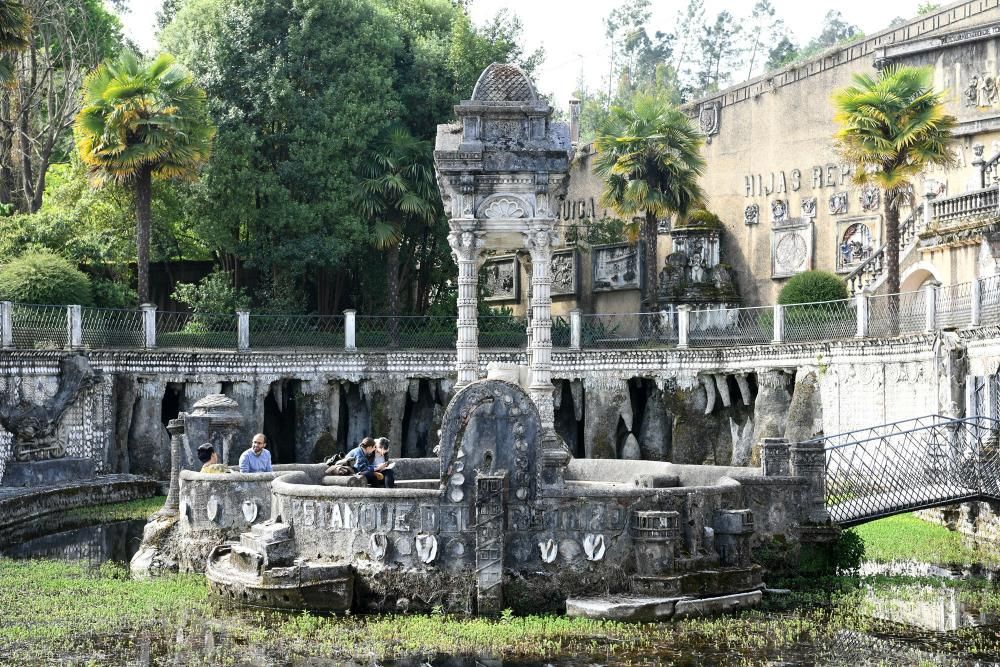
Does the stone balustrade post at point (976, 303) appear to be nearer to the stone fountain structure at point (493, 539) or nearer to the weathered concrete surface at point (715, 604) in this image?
the stone fountain structure at point (493, 539)

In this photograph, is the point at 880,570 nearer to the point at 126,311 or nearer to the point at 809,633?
the point at 809,633

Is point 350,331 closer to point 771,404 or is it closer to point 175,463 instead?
point 771,404

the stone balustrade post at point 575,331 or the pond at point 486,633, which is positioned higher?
the stone balustrade post at point 575,331

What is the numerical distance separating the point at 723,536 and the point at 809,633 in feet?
7.29

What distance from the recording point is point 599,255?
4366cm

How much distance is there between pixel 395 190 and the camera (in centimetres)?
3844

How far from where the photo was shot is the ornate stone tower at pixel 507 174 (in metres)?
21.2

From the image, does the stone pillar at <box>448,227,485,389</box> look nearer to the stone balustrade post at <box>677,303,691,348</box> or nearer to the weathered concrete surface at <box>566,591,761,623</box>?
the weathered concrete surface at <box>566,591,761,623</box>

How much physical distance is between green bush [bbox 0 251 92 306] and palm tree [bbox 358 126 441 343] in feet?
26.3

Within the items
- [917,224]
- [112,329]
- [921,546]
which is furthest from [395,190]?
[921,546]

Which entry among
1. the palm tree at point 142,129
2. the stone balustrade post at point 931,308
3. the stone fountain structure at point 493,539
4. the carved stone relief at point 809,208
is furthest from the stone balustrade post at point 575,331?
the stone fountain structure at point 493,539

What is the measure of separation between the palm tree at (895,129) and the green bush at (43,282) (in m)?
Answer: 18.7

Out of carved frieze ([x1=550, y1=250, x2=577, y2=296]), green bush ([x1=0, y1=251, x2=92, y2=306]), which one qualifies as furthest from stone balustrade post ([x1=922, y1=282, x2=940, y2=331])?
green bush ([x1=0, y1=251, x2=92, y2=306])

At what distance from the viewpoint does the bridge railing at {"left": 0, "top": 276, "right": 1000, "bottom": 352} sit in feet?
102
